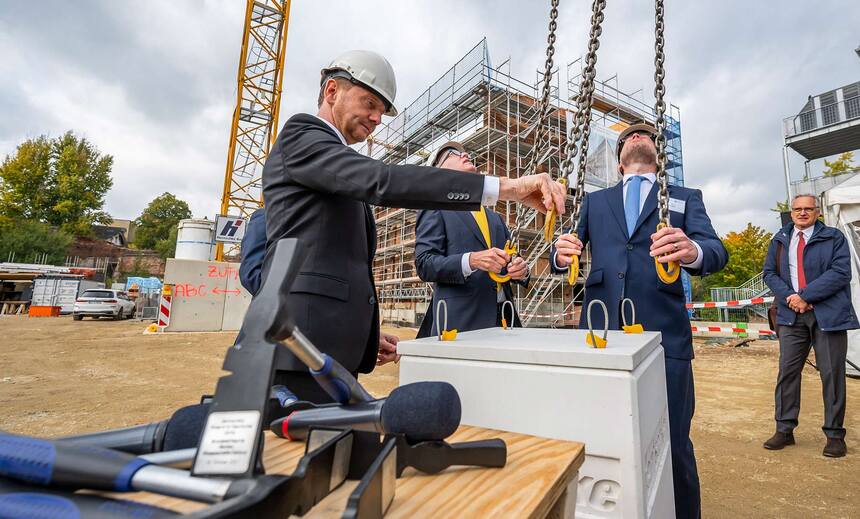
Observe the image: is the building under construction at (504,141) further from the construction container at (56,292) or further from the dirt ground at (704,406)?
the construction container at (56,292)

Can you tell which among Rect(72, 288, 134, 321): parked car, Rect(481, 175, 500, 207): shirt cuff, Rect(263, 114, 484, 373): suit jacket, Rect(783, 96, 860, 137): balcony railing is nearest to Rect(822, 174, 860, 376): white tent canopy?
Rect(481, 175, 500, 207): shirt cuff

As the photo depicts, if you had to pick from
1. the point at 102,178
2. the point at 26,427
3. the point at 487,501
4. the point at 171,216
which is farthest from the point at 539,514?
the point at 171,216

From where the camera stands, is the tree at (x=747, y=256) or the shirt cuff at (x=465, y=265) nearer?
the shirt cuff at (x=465, y=265)

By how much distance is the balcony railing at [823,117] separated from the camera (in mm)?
17969

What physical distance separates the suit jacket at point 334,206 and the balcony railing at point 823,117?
24.6 metres

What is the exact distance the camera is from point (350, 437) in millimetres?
525

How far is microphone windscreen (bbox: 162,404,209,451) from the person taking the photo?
539mm

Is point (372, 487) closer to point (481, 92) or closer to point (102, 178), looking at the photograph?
point (481, 92)

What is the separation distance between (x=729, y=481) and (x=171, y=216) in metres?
49.1

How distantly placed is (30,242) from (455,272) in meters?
37.6

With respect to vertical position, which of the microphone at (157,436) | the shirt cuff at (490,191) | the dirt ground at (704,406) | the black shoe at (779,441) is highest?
the shirt cuff at (490,191)

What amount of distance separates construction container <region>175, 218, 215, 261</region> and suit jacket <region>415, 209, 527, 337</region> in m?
11.4

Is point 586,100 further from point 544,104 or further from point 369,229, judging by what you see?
point 369,229

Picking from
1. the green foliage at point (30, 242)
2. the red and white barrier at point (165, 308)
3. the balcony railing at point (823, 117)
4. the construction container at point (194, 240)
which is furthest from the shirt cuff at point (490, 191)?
the green foliage at point (30, 242)
